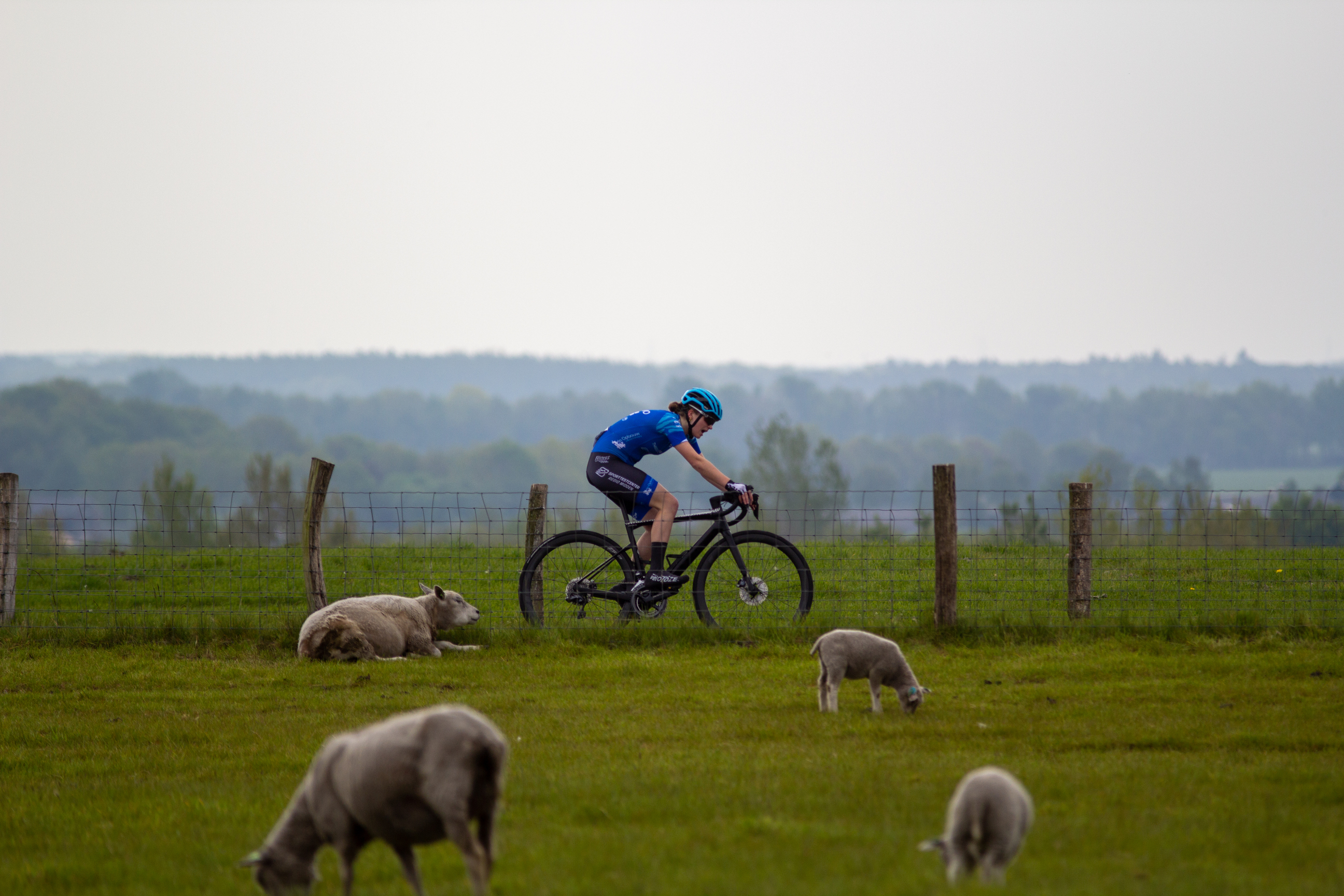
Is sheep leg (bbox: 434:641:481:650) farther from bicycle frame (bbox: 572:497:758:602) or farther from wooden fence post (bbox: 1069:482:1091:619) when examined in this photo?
wooden fence post (bbox: 1069:482:1091:619)

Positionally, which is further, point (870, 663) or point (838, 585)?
point (838, 585)

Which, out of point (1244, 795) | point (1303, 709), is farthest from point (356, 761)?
point (1303, 709)

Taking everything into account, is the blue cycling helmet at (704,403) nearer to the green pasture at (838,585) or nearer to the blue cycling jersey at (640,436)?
the blue cycling jersey at (640,436)

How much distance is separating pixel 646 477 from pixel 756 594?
1.75 meters

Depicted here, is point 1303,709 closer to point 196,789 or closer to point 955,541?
point 955,541

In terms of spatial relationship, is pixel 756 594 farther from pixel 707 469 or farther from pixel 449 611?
pixel 449 611

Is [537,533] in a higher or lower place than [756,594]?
higher

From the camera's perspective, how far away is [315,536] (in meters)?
12.9

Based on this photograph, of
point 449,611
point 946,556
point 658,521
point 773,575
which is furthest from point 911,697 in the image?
point 449,611

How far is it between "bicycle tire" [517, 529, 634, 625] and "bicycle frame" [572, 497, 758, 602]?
0.11m

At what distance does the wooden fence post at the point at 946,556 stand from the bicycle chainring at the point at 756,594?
1.82 metres

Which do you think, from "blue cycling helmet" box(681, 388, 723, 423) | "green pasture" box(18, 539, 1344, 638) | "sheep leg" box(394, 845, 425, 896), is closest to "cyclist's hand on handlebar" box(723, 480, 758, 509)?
"blue cycling helmet" box(681, 388, 723, 423)

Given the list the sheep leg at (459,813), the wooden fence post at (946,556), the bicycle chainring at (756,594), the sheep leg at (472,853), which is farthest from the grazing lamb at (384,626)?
the sheep leg at (459,813)

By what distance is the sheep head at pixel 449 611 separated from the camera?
12.4 m
